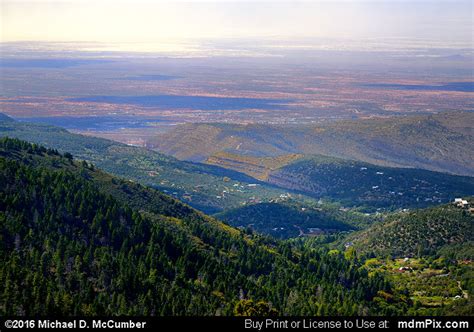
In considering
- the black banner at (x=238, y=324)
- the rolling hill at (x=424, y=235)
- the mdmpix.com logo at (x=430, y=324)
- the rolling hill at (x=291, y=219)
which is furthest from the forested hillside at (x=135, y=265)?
the rolling hill at (x=291, y=219)

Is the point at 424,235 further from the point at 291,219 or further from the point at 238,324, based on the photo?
the point at 238,324

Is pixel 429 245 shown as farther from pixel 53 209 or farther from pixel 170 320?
pixel 170 320

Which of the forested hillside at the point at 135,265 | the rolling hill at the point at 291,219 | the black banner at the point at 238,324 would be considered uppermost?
the black banner at the point at 238,324

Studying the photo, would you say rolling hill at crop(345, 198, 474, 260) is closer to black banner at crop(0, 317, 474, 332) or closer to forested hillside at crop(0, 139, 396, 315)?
forested hillside at crop(0, 139, 396, 315)

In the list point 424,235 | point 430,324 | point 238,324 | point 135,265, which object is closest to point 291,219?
point 424,235

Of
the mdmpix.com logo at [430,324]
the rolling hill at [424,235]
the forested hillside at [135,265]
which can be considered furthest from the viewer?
the rolling hill at [424,235]

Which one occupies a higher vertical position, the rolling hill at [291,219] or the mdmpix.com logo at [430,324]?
the mdmpix.com logo at [430,324]

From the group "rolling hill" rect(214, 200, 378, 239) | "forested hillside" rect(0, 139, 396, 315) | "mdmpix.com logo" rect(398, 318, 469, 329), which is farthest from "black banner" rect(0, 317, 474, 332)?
"rolling hill" rect(214, 200, 378, 239)

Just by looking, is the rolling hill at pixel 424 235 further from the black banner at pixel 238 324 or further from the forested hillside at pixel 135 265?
the black banner at pixel 238 324
